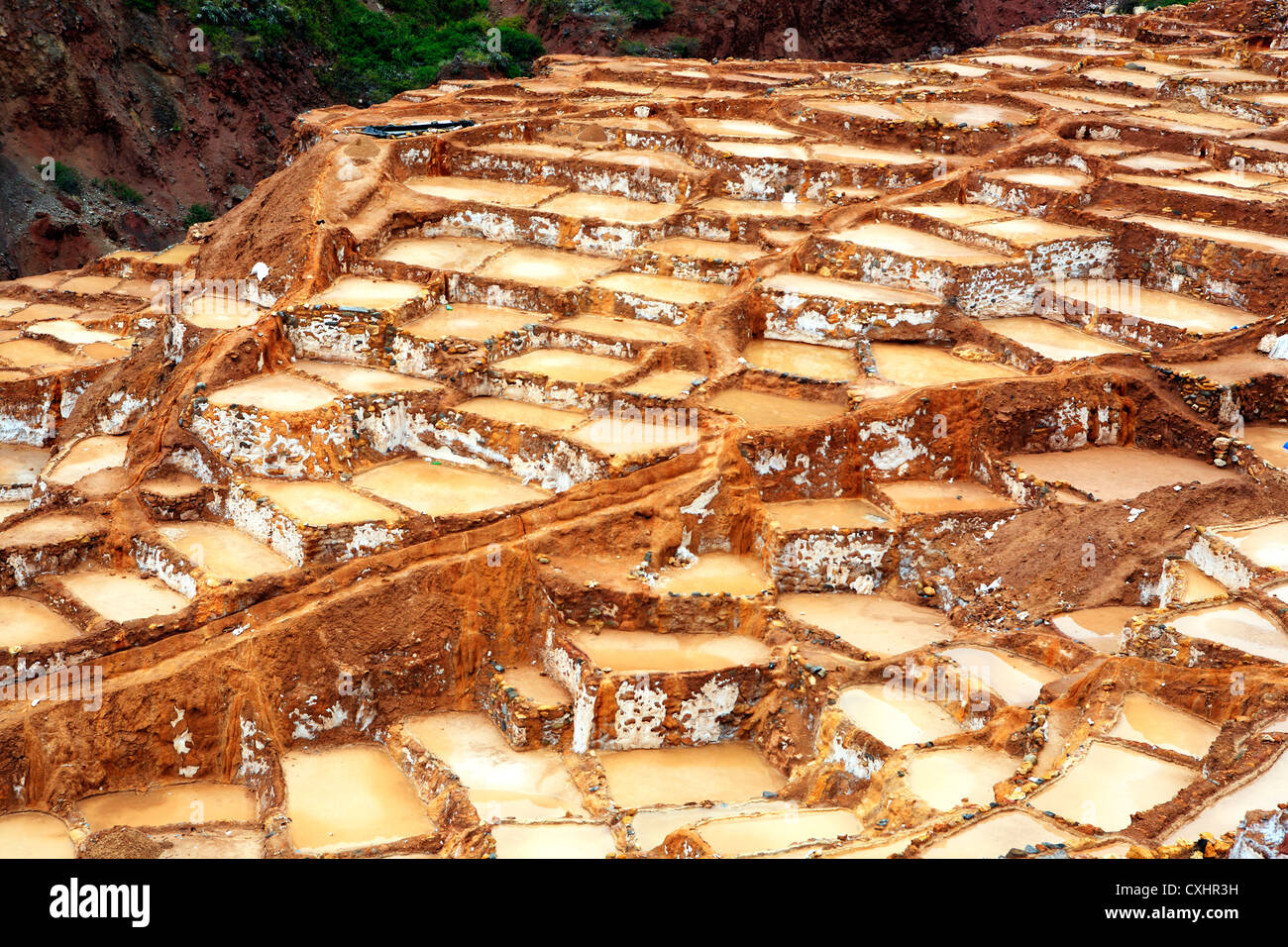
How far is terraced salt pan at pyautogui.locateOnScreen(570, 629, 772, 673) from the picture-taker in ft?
47.3

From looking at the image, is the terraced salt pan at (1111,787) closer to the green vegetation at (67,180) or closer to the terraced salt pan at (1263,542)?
the terraced salt pan at (1263,542)

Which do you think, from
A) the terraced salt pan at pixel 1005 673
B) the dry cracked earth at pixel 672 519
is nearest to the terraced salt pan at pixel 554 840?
the dry cracked earth at pixel 672 519

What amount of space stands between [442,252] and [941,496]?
8589 millimetres

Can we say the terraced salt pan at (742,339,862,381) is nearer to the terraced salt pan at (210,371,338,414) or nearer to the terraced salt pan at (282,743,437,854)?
the terraced salt pan at (210,371,338,414)

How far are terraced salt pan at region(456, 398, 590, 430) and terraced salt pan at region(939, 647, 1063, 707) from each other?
5.35m

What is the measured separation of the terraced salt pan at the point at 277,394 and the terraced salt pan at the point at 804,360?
5.37m

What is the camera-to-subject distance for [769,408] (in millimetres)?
17516

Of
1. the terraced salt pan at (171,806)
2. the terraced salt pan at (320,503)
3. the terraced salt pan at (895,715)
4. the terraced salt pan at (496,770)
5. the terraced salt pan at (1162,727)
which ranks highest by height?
the terraced salt pan at (320,503)

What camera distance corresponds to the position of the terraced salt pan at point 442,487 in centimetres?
1598

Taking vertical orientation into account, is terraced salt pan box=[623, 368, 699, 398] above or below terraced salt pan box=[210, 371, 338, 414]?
above

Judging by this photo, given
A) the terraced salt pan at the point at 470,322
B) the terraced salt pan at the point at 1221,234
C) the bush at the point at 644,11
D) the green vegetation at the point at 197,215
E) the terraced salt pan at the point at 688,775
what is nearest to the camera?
the terraced salt pan at the point at 688,775

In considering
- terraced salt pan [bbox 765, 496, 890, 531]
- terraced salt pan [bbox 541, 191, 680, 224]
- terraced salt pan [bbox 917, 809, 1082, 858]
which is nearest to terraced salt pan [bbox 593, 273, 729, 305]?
terraced salt pan [bbox 541, 191, 680, 224]

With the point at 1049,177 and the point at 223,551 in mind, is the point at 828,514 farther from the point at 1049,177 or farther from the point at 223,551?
the point at 1049,177

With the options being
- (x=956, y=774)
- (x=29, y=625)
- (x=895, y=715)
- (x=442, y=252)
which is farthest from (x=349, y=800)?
(x=442, y=252)
